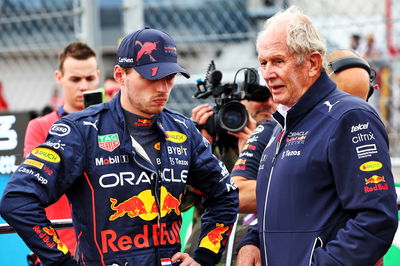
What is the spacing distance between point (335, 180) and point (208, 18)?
435 centimetres

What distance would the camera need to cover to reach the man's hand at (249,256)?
268 centimetres

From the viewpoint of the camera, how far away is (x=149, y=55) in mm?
2613

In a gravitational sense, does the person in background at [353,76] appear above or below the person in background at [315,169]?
above

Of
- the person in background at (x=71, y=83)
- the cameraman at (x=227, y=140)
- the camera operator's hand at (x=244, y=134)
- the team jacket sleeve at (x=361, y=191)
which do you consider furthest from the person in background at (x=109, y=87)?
the team jacket sleeve at (x=361, y=191)

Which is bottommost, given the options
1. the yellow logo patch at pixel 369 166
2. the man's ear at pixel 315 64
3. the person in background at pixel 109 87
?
the yellow logo patch at pixel 369 166

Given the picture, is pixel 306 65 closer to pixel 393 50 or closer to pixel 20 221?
pixel 20 221

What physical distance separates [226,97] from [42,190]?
4.52ft

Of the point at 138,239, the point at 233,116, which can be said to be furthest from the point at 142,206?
the point at 233,116

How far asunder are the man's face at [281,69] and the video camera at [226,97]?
893mm

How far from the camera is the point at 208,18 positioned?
21.2 feet

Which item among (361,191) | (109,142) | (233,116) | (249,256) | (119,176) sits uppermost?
(233,116)

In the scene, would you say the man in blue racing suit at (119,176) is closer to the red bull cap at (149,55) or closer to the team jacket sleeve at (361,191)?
the red bull cap at (149,55)

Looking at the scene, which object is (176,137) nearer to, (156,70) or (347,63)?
(156,70)

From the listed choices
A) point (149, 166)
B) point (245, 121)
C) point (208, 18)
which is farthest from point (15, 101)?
point (149, 166)
